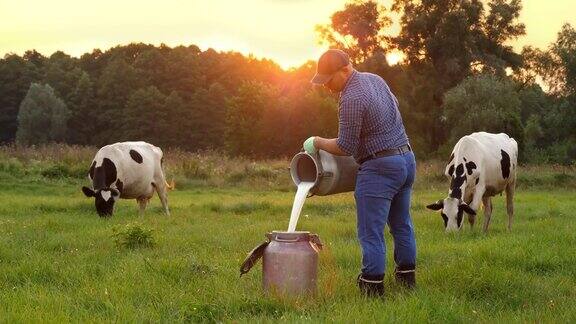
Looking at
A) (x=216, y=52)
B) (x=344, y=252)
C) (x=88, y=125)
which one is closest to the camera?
(x=344, y=252)

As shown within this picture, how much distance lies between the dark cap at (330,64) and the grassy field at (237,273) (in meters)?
2.04

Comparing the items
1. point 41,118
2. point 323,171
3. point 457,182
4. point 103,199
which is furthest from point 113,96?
point 323,171

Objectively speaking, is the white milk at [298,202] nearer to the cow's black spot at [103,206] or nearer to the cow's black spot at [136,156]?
the cow's black spot at [103,206]

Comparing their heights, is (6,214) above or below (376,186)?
below

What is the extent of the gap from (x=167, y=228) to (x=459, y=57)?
138ft

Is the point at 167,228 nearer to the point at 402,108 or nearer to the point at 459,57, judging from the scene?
the point at 402,108

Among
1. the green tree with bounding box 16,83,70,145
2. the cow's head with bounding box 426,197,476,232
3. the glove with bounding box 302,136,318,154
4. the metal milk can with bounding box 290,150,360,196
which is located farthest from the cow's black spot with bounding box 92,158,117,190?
the green tree with bounding box 16,83,70,145

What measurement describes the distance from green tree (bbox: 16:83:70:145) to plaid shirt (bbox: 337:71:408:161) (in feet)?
256

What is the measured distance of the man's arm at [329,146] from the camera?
19.7ft

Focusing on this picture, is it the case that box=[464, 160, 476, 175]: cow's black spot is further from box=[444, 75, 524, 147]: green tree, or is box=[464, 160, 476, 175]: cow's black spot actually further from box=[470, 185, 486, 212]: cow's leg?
box=[444, 75, 524, 147]: green tree

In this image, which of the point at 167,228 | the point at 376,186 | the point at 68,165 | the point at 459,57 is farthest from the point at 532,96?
the point at 376,186

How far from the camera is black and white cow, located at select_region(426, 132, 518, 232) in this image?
12055 mm

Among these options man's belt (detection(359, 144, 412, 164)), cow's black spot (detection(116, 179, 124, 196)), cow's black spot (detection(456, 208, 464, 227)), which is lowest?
cow's black spot (detection(116, 179, 124, 196))

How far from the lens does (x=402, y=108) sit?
4944 centimetres
